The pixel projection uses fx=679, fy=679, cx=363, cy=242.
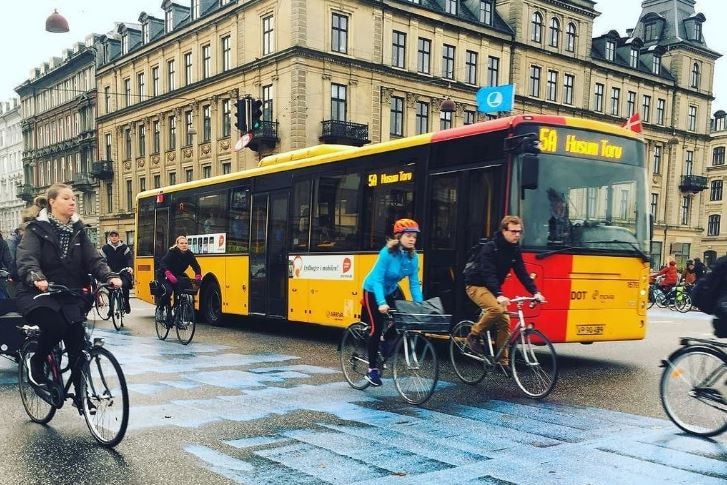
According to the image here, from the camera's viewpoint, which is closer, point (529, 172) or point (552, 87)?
point (529, 172)

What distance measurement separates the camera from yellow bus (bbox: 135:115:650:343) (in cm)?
843

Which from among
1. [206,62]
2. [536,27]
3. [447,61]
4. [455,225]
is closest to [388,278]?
[455,225]

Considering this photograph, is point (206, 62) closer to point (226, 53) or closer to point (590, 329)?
point (226, 53)

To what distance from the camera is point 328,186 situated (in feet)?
37.7

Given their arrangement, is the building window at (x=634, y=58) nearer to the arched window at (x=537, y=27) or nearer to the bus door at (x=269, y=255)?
the arched window at (x=537, y=27)

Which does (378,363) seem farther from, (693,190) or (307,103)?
(693,190)

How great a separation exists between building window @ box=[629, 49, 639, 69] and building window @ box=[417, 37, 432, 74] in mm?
22700

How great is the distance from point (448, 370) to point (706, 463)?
13.5 feet

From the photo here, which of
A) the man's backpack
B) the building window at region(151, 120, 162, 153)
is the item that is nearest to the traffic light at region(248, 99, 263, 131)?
the man's backpack

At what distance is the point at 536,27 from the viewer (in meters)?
47.1

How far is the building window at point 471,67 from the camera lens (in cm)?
4309

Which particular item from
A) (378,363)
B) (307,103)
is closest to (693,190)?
(307,103)

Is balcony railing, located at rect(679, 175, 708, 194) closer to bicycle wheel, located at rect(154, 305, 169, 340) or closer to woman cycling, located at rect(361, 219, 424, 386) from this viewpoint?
bicycle wheel, located at rect(154, 305, 169, 340)

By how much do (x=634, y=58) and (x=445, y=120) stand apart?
23.3 meters
